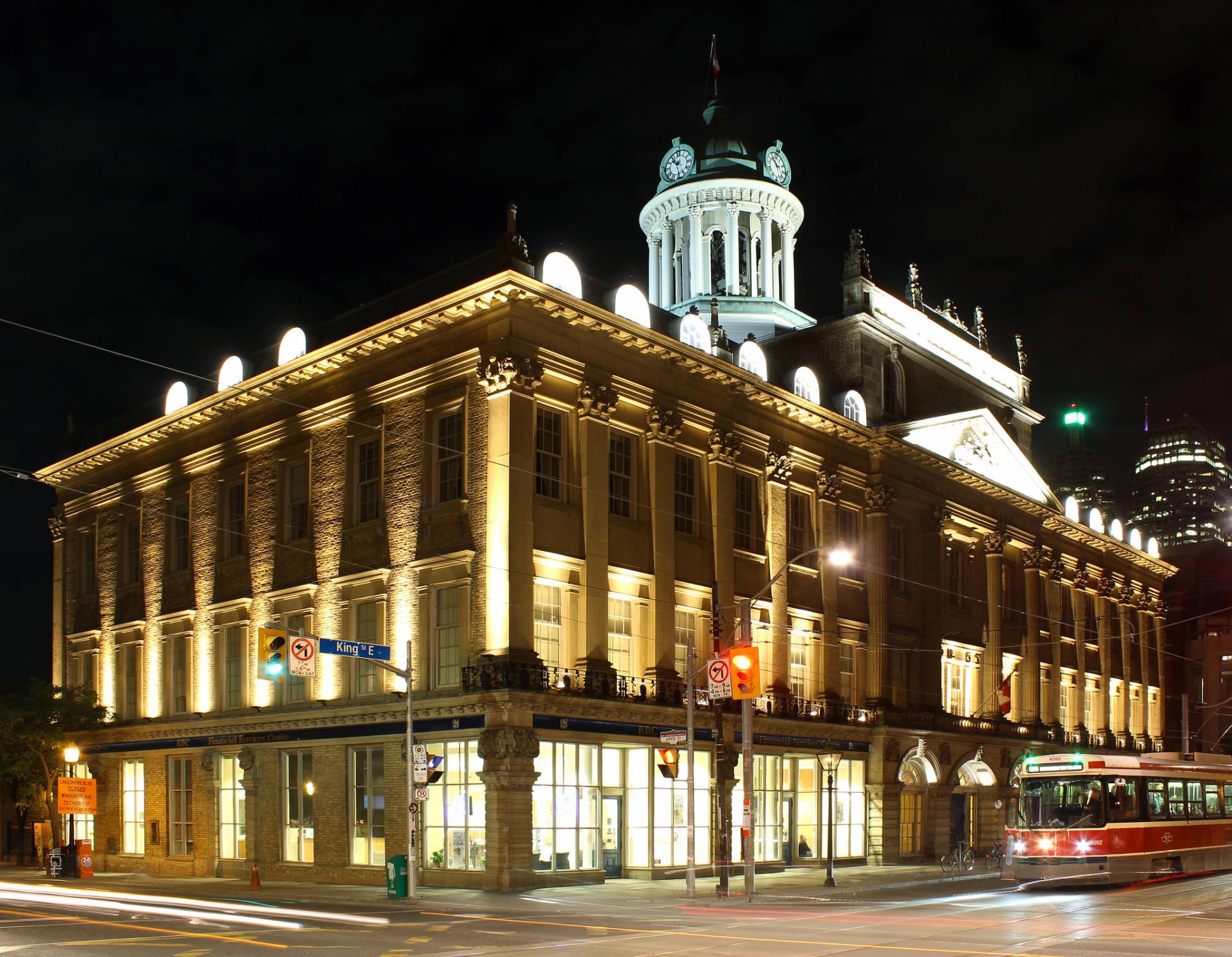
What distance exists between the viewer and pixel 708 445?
44344 mm

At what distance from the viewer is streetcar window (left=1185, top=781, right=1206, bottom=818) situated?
36938 mm

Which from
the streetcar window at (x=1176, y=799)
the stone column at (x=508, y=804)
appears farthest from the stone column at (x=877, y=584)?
the stone column at (x=508, y=804)

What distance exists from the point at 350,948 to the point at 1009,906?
14654 mm

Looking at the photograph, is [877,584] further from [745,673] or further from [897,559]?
[745,673]

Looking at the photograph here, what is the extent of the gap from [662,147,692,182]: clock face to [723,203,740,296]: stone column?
3189 mm

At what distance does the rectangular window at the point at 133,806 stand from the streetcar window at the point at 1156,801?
33394mm

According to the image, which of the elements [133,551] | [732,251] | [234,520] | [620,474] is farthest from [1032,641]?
[133,551]

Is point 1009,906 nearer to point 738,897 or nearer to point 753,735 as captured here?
point 738,897

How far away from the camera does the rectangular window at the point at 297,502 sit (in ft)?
143

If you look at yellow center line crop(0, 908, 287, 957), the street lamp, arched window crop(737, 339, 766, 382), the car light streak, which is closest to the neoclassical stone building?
arched window crop(737, 339, 766, 382)

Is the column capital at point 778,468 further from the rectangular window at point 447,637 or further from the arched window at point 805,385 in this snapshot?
the rectangular window at point 447,637

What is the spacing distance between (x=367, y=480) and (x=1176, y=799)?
2458cm

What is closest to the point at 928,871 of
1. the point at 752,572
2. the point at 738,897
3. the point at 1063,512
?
the point at 752,572

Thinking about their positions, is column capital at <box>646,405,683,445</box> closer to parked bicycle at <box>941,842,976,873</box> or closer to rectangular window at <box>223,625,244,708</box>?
rectangular window at <box>223,625,244,708</box>
